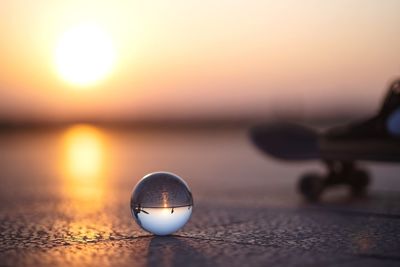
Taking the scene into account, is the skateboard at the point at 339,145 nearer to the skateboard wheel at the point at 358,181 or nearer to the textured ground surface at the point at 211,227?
the skateboard wheel at the point at 358,181

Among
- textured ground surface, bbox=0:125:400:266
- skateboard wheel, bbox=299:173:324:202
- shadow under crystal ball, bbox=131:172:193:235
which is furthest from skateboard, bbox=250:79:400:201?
shadow under crystal ball, bbox=131:172:193:235

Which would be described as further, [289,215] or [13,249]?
[289,215]

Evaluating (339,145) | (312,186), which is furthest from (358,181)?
(339,145)

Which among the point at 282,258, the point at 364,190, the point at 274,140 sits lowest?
the point at 282,258

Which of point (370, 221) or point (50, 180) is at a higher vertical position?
point (50, 180)

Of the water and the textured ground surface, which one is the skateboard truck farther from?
the water

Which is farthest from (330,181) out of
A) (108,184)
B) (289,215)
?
(108,184)

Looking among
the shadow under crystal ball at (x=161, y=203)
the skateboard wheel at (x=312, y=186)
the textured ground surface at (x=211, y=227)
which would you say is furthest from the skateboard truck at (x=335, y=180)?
the shadow under crystal ball at (x=161, y=203)

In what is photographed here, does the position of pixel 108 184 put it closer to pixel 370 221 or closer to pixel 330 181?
pixel 330 181
